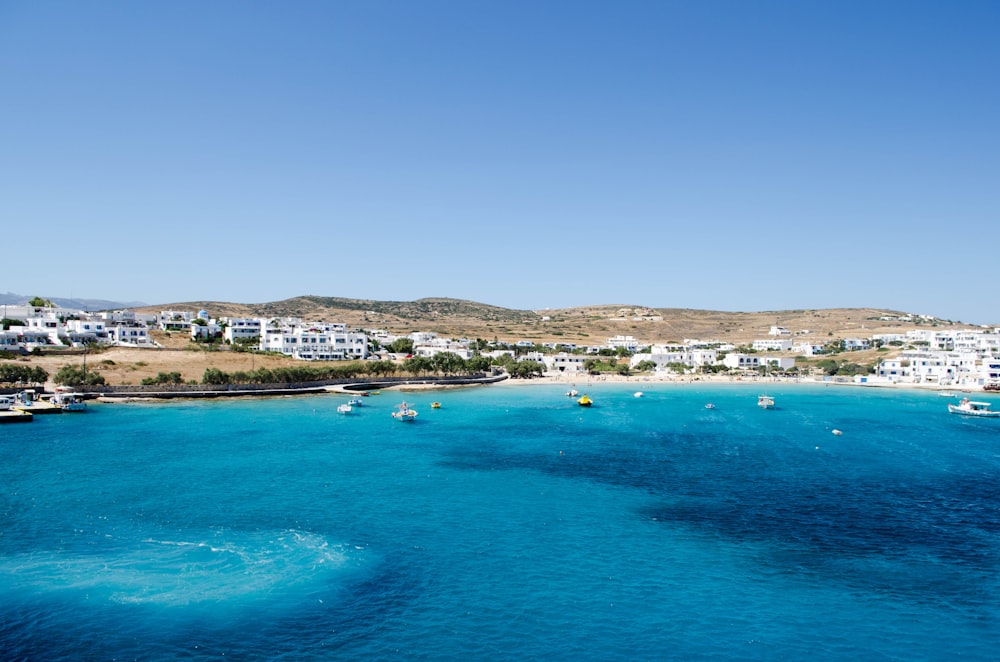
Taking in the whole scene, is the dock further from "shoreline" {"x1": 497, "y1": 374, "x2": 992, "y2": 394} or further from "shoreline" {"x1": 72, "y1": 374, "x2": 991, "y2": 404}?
"shoreline" {"x1": 497, "y1": 374, "x2": 992, "y2": 394}

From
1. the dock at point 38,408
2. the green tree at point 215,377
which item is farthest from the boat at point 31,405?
the green tree at point 215,377

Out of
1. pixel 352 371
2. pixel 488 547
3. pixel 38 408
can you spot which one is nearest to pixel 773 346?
pixel 352 371

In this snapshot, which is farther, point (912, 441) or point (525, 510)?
point (912, 441)

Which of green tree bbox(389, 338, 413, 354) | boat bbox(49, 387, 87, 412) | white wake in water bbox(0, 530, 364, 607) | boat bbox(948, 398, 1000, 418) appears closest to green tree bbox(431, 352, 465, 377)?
green tree bbox(389, 338, 413, 354)

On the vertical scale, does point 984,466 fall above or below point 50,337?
below

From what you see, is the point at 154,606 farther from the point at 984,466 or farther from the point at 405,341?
the point at 405,341

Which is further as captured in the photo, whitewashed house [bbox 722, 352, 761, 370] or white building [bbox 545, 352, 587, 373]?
whitewashed house [bbox 722, 352, 761, 370]

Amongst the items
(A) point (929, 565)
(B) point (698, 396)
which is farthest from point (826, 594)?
(B) point (698, 396)
